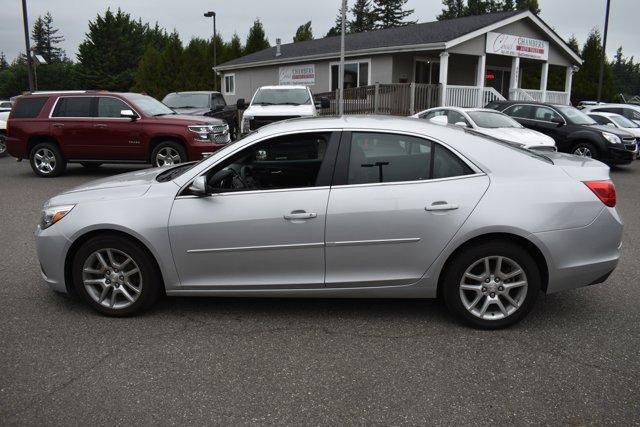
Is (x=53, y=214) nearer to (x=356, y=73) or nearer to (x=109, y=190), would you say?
(x=109, y=190)

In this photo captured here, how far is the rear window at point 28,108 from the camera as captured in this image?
12.0 metres

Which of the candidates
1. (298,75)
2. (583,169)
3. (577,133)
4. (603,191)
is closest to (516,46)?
(298,75)

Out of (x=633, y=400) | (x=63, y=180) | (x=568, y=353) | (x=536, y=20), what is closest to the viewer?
(x=633, y=400)

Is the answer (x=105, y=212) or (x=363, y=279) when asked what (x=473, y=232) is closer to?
(x=363, y=279)

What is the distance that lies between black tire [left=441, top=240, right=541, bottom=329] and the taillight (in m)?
0.69

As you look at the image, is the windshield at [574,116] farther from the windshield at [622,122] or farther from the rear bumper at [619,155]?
the windshield at [622,122]

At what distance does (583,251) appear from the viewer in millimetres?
4031

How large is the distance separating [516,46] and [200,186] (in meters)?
22.7

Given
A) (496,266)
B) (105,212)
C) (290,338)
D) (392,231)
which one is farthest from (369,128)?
(105,212)

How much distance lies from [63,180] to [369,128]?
31.7 feet

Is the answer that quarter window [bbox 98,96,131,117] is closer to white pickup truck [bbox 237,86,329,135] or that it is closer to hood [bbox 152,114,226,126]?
hood [bbox 152,114,226,126]

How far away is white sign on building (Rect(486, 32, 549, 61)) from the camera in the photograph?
2272 cm

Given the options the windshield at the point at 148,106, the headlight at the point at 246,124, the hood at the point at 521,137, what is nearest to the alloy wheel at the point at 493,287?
the hood at the point at 521,137

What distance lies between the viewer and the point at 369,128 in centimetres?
427
